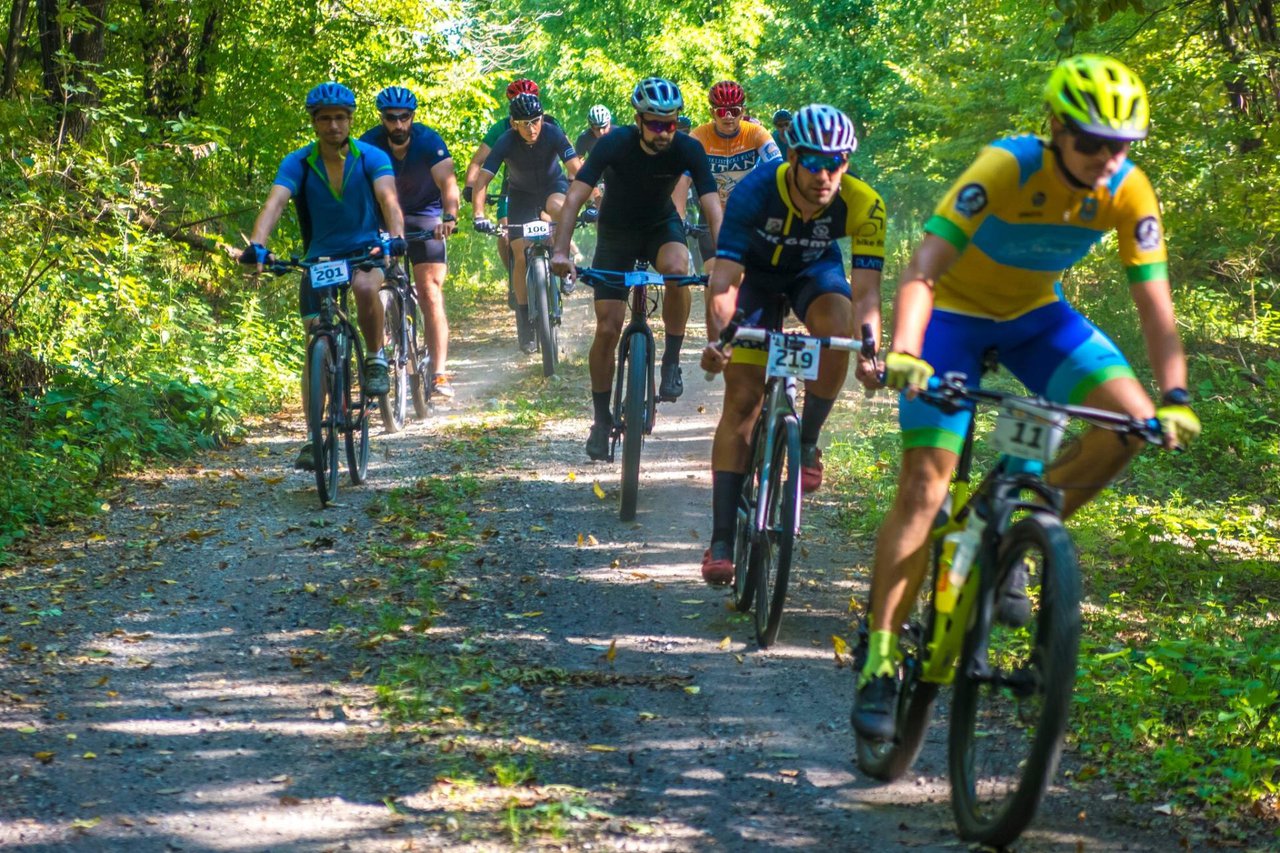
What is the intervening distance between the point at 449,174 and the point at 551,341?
274 cm

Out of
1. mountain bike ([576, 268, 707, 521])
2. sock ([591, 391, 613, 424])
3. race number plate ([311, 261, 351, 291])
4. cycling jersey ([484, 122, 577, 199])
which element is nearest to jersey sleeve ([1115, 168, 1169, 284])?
mountain bike ([576, 268, 707, 521])

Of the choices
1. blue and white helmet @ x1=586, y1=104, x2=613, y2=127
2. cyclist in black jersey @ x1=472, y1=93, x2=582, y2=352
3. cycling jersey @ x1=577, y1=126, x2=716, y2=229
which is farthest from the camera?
blue and white helmet @ x1=586, y1=104, x2=613, y2=127

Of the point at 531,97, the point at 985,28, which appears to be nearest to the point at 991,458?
the point at 531,97

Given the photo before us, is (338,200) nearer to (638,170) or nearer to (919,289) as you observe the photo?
(638,170)

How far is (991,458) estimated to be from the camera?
34.2 feet

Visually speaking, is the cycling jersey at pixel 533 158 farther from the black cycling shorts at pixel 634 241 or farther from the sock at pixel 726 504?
the sock at pixel 726 504

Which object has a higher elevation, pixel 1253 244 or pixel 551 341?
pixel 1253 244

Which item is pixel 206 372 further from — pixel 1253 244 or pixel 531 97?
pixel 1253 244

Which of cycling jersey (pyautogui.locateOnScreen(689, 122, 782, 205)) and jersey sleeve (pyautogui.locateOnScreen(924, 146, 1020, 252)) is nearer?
jersey sleeve (pyautogui.locateOnScreen(924, 146, 1020, 252))

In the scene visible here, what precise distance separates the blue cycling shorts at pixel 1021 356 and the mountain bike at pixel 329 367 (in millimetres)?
4708

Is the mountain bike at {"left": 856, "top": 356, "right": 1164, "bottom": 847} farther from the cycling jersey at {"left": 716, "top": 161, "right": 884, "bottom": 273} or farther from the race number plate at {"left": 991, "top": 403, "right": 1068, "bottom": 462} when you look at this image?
the cycling jersey at {"left": 716, "top": 161, "right": 884, "bottom": 273}

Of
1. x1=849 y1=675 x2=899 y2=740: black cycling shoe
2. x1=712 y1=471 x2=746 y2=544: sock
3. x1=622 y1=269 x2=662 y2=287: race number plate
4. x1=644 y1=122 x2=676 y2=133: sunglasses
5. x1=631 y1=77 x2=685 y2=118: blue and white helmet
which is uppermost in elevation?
x1=631 y1=77 x2=685 y2=118: blue and white helmet

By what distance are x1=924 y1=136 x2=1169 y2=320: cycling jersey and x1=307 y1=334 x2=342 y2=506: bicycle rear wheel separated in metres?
4.98

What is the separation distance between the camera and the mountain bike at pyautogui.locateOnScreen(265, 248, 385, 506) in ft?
27.5
